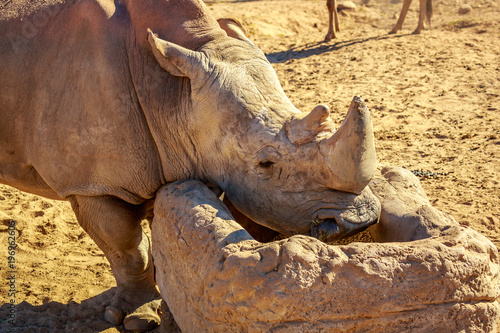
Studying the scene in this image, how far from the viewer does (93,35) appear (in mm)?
4094

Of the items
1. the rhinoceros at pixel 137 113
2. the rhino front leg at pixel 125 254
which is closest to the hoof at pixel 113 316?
the rhino front leg at pixel 125 254

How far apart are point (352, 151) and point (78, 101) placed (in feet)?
6.51

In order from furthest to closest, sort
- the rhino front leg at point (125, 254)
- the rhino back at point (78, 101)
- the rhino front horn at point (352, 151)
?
the rhino front leg at point (125, 254), the rhino back at point (78, 101), the rhino front horn at point (352, 151)

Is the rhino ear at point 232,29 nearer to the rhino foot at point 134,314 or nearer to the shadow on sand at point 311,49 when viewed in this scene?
the rhino foot at point 134,314

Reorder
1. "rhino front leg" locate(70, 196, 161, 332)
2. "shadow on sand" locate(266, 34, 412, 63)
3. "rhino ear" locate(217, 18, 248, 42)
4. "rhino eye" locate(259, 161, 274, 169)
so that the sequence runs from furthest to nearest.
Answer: "shadow on sand" locate(266, 34, 412, 63), "rhino ear" locate(217, 18, 248, 42), "rhino front leg" locate(70, 196, 161, 332), "rhino eye" locate(259, 161, 274, 169)

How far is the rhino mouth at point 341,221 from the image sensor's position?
11.2ft

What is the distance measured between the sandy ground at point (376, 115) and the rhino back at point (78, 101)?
4.25ft

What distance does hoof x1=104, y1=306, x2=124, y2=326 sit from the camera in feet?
15.2

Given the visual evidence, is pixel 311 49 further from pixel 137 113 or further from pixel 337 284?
pixel 337 284

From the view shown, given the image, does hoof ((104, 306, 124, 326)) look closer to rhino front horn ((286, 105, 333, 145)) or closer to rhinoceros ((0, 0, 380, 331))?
rhinoceros ((0, 0, 380, 331))

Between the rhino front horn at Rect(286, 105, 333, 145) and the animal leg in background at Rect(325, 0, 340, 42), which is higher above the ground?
the rhino front horn at Rect(286, 105, 333, 145)

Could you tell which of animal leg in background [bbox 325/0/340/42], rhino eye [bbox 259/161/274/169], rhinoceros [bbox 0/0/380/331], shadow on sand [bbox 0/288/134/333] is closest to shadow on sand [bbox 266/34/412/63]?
animal leg in background [bbox 325/0/340/42]

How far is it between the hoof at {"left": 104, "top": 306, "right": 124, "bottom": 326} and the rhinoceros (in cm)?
21

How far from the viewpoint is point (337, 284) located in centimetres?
276
